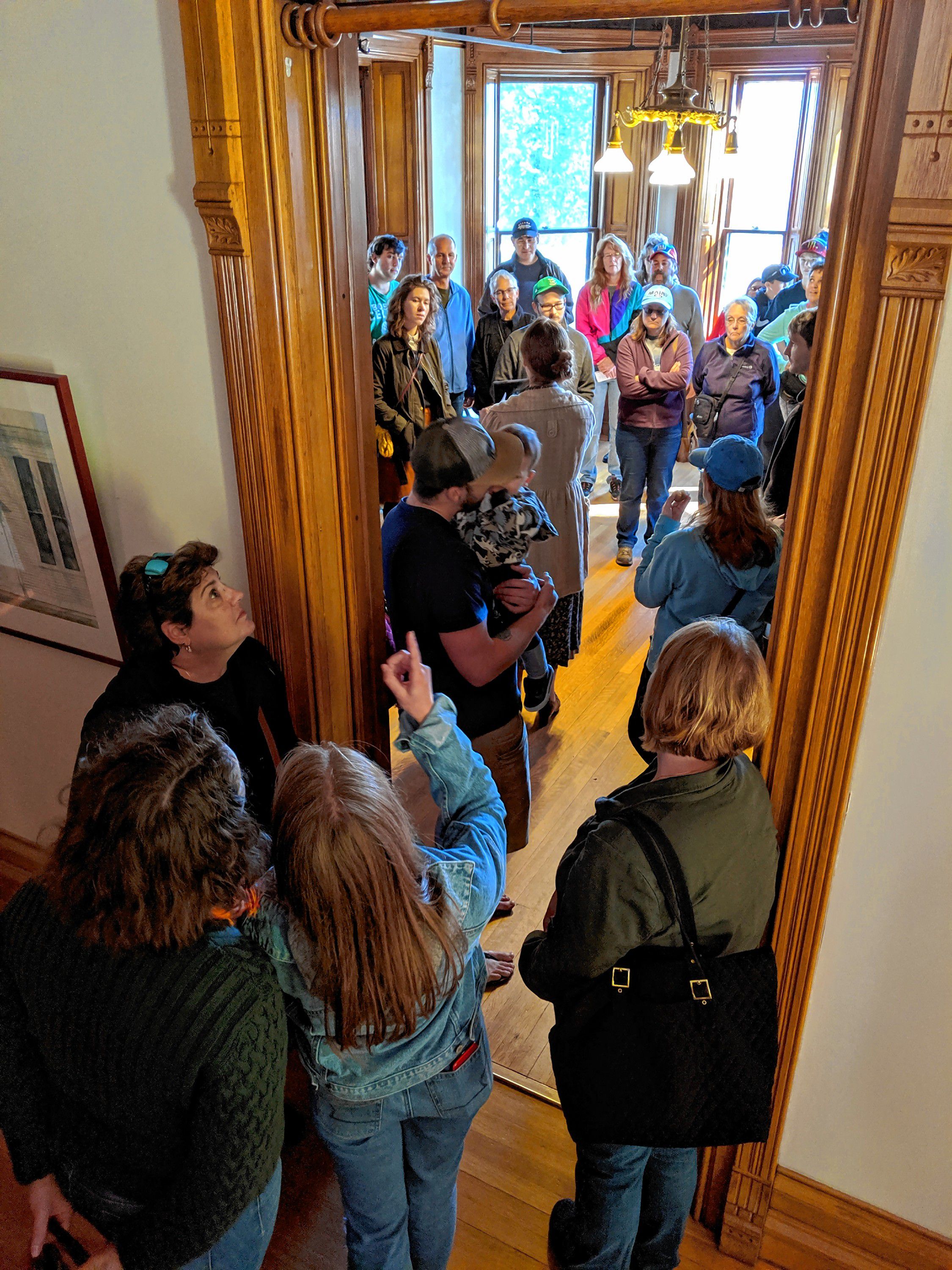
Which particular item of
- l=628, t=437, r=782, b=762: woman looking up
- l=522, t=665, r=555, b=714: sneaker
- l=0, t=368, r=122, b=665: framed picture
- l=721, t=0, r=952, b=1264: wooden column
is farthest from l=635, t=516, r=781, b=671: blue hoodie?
l=0, t=368, r=122, b=665: framed picture

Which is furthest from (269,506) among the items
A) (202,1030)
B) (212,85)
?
(202,1030)

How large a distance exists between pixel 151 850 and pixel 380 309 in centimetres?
455

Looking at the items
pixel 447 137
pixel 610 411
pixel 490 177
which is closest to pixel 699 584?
pixel 610 411

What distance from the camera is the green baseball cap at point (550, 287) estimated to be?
484 cm

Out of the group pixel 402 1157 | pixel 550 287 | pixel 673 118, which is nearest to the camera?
pixel 402 1157

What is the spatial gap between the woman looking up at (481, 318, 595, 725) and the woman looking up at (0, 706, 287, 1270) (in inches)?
90.2

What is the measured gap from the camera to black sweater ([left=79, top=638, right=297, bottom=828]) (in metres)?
1.82

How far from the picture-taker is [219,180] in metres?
1.61

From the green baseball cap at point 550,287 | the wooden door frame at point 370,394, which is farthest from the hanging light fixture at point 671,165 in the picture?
the wooden door frame at point 370,394

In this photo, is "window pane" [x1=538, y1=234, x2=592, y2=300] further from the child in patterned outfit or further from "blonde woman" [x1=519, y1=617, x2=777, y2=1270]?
"blonde woman" [x1=519, y1=617, x2=777, y2=1270]

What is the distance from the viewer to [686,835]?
56.5 inches

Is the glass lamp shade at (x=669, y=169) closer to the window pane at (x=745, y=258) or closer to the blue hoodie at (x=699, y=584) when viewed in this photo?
the window pane at (x=745, y=258)

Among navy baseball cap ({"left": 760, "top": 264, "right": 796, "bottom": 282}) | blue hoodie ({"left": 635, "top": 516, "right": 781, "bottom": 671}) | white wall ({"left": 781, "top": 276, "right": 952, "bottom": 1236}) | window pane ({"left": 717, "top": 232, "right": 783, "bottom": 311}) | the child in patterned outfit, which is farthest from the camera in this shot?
window pane ({"left": 717, "top": 232, "right": 783, "bottom": 311})

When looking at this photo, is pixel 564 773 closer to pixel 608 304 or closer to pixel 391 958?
pixel 391 958
